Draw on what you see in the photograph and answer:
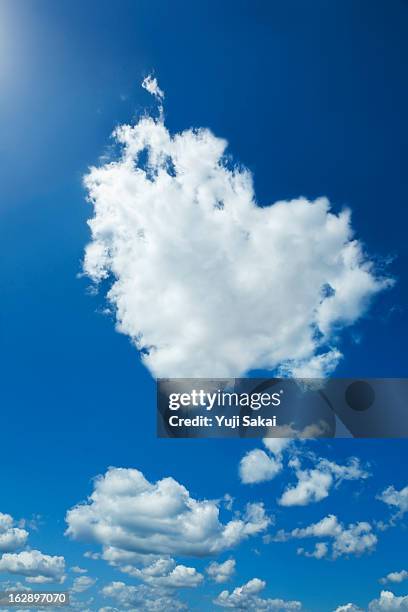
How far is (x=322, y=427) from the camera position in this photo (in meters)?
40.5

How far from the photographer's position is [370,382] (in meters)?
39.6

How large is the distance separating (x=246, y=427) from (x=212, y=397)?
6.92 ft

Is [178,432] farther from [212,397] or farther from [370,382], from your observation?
[370,382]

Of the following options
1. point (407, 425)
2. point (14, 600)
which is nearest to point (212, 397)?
point (407, 425)

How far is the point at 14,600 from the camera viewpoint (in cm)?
3894

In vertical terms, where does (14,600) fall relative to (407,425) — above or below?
below

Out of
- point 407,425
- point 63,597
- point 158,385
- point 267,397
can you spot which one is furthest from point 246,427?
point 63,597

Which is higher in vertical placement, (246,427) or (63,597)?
(246,427)

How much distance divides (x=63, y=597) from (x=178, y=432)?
898 cm

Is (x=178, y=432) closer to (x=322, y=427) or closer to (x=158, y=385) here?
(x=158, y=385)

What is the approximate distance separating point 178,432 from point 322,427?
6.73 metres

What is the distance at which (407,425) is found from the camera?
3975 cm

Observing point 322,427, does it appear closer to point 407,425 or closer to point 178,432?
point 407,425

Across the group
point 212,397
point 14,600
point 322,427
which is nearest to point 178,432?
point 212,397
